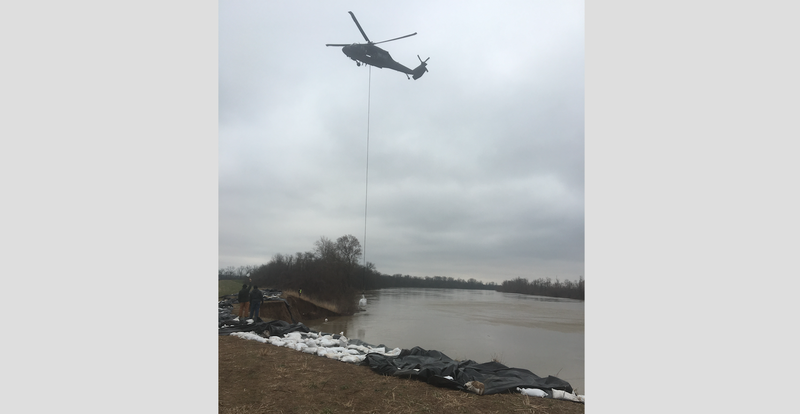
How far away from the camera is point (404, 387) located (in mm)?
4434

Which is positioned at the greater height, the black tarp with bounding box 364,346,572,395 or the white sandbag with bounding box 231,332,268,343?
the black tarp with bounding box 364,346,572,395

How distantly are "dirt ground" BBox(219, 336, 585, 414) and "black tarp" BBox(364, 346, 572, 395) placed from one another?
11 centimetres

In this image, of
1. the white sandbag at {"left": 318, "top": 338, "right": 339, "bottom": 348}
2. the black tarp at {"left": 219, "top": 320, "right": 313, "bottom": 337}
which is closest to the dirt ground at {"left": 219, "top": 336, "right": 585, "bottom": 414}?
the white sandbag at {"left": 318, "top": 338, "right": 339, "bottom": 348}

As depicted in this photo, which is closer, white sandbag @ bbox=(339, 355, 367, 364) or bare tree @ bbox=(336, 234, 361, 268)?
white sandbag @ bbox=(339, 355, 367, 364)

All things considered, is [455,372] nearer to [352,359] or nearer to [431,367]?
[431,367]

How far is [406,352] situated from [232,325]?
5356 millimetres

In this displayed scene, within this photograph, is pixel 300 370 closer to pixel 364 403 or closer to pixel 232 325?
pixel 364 403

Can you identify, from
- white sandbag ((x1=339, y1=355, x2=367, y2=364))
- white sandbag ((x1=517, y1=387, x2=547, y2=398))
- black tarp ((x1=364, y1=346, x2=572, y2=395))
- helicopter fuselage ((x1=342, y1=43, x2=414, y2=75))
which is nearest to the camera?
white sandbag ((x1=517, y1=387, x2=547, y2=398))

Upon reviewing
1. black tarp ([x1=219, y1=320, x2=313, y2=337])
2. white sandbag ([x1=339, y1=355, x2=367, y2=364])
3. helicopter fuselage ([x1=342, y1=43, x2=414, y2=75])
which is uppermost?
helicopter fuselage ([x1=342, y1=43, x2=414, y2=75])

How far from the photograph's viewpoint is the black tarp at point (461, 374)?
14.7 ft

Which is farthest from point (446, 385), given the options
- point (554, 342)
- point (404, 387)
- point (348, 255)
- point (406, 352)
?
point (348, 255)

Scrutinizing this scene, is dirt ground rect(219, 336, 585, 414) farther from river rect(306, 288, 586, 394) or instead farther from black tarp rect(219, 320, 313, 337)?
river rect(306, 288, 586, 394)

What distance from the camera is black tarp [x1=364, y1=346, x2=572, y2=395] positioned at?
14.7ft

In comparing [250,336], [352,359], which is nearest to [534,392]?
[352,359]
